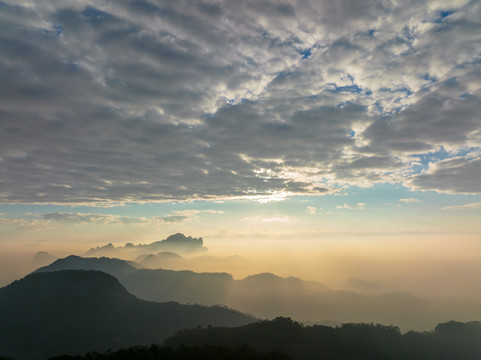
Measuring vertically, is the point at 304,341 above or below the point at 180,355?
below

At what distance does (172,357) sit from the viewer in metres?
111

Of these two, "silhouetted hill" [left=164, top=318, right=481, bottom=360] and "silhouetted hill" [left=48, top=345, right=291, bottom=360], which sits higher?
"silhouetted hill" [left=48, top=345, right=291, bottom=360]

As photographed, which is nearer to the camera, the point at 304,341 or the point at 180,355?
the point at 180,355

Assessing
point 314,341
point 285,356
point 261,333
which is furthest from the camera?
point 261,333

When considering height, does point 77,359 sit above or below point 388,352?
above

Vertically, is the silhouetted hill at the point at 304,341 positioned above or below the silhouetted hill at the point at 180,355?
below

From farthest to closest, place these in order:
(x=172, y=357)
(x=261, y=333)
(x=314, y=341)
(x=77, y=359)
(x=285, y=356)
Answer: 1. (x=261, y=333)
2. (x=314, y=341)
3. (x=285, y=356)
4. (x=172, y=357)
5. (x=77, y=359)

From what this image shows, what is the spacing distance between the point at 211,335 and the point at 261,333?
33.3 metres

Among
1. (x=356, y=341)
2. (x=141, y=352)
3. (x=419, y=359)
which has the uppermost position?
(x=141, y=352)

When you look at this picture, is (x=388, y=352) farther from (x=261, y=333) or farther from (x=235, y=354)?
(x=235, y=354)

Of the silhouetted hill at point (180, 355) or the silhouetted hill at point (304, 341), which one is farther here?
the silhouetted hill at point (304, 341)

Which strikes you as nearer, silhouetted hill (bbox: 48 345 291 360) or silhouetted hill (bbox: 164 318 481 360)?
silhouetted hill (bbox: 48 345 291 360)

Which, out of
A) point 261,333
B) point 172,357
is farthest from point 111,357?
point 261,333

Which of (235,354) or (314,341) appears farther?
(314,341)
